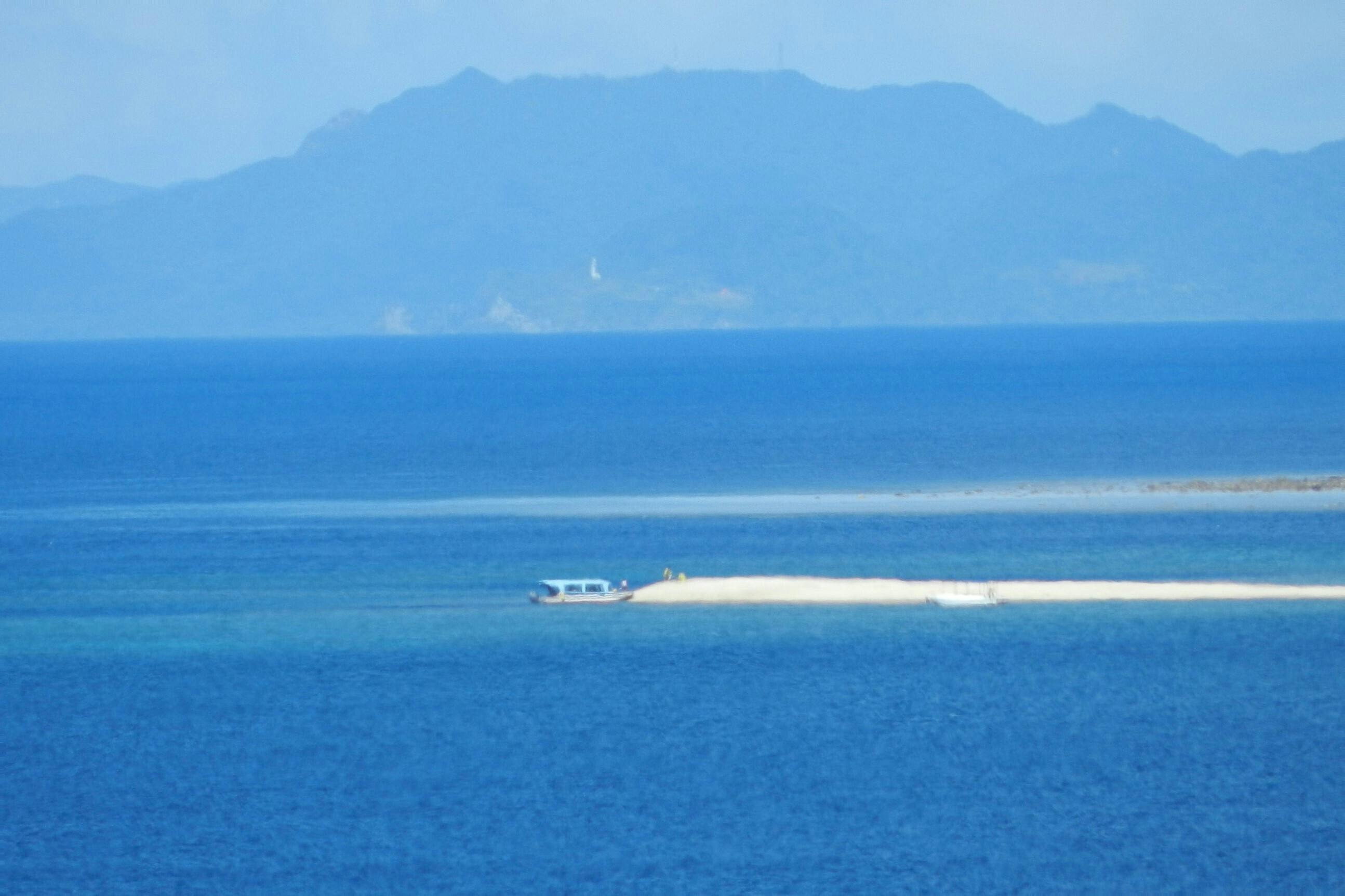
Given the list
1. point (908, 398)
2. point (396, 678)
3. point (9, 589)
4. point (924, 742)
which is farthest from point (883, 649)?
point (908, 398)

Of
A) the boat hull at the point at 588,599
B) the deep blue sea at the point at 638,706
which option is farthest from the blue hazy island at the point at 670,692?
the boat hull at the point at 588,599

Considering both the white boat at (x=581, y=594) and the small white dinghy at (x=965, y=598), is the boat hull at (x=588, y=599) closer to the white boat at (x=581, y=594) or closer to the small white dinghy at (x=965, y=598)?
the white boat at (x=581, y=594)

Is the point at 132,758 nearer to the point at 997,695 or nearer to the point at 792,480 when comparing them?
the point at 997,695

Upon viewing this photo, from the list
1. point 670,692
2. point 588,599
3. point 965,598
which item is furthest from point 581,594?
point 670,692

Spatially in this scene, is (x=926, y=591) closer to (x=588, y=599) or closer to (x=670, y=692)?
(x=588, y=599)

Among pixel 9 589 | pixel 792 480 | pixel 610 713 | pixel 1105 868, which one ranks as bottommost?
pixel 1105 868

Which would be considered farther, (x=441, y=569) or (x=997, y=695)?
(x=441, y=569)

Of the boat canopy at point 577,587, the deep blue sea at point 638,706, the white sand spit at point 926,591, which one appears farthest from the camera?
the boat canopy at point 577,587
